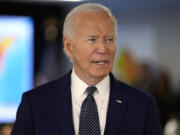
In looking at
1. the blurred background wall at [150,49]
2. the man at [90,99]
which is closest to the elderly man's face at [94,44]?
the man at [90,99]

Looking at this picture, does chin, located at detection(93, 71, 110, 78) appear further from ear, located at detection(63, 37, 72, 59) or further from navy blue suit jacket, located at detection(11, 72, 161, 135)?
ear, located at detection(63, 37, 72, 59)

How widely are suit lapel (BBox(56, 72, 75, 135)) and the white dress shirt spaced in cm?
4

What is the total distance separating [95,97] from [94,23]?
0.36 metres

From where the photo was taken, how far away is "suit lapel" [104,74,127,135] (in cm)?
218

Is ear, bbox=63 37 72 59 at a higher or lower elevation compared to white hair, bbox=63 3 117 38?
lower

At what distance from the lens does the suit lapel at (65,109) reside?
2184 millimetres

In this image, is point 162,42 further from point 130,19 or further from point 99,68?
point 99,68

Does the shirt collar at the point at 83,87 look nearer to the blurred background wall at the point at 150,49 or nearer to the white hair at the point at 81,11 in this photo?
the white hair at the point at 81,11

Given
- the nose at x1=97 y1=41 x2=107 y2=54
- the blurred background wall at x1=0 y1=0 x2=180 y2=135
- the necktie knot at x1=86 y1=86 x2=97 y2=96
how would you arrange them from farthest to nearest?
the blurred background wall at x1=0 y1=0 x2=180 y2=135
the necktie knot at x1=86 y1=86 x2=97 y2=96
the nose at x1=97 y1=41 x2=107 y2=54

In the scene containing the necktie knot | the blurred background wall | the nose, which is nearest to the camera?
the nose

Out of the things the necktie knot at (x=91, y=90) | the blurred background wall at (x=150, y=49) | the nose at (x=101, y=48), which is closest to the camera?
the nose at (x=101, y=48)

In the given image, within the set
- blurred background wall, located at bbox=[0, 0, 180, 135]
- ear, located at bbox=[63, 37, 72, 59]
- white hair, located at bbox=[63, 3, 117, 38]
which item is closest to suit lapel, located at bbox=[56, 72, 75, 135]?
ear, located at bbox=[63, 37, 72, 59]

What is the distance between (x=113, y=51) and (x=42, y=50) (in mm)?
5999

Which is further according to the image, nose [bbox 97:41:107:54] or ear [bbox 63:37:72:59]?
ear [bbox 63:37:72:59]
